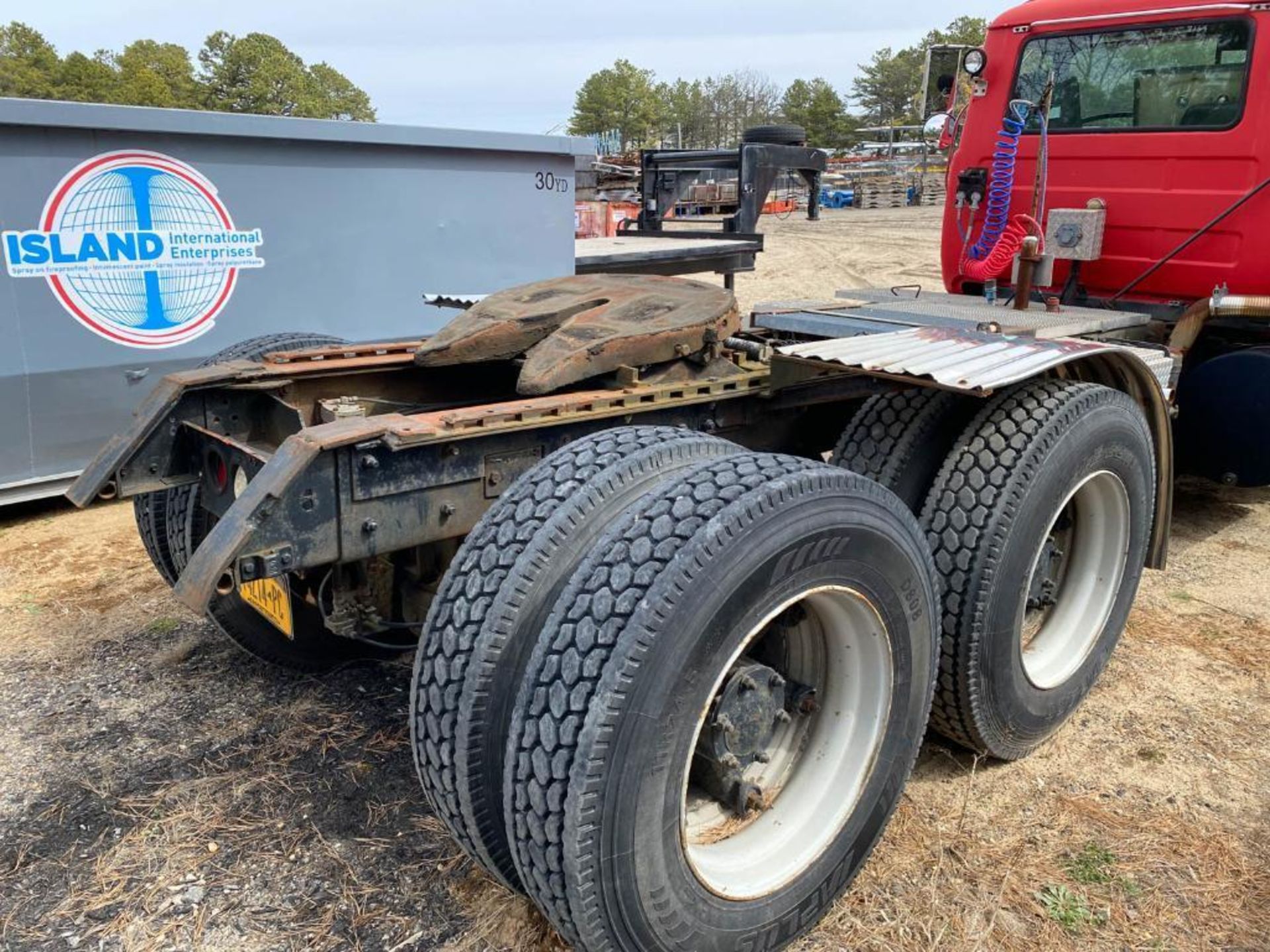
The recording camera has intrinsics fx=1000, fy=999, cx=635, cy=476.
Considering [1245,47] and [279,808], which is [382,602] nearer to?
[279,808]

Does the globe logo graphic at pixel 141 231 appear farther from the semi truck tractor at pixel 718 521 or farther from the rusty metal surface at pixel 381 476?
the rusty metal surface at pixel 381 476

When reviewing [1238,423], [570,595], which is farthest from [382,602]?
[1238,423]

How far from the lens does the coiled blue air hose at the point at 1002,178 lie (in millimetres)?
4613

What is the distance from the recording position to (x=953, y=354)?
272 cm

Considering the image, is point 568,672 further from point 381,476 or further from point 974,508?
point 974,508

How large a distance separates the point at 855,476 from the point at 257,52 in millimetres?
76617

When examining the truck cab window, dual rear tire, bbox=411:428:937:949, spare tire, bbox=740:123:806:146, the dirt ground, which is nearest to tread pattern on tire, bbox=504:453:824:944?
dual rear tire, bbox=411:428:937:949

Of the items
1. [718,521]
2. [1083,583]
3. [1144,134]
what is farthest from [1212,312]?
[718,521]

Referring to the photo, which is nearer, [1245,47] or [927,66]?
[1245,47]

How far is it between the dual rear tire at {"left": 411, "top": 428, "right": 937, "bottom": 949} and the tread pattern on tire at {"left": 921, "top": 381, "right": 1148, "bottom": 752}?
0.30 m

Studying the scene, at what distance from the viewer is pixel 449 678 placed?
6.70ft

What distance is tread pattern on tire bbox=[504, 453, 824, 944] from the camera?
1.85 meters

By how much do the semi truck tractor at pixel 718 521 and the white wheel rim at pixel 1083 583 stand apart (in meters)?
0.01

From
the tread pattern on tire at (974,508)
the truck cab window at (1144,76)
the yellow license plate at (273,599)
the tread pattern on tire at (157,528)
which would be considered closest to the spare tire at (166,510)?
the tread pattern on tire at (157,528)
